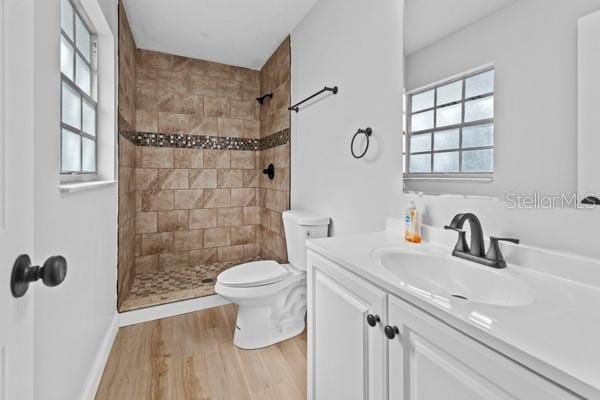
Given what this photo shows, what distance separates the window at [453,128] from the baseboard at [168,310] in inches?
66.4

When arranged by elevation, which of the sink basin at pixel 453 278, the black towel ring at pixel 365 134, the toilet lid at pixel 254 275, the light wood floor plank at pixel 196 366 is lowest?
the light wood floor plank at pixel 196 366

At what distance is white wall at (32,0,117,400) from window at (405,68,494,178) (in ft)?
4.63

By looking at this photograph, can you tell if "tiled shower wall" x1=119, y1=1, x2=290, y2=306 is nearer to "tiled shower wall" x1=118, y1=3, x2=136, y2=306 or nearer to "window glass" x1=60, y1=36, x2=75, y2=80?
"tiled shower wall" x1=118, y1=3, x2=136, y2=306

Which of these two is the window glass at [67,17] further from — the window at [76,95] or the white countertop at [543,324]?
the white countertop at [543,324]

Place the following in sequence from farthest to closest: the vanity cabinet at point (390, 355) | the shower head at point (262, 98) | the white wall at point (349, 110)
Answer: the shower head at point (262, 98) → the white wall at point (349, 110) → the vanity cabinet at point (390, 355)

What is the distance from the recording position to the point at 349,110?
69.1 inches

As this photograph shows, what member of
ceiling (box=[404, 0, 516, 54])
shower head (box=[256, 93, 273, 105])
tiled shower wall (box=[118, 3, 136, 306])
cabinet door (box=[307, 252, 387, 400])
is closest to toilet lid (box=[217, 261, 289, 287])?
cabinet door (box=[307, 252, 387, 400])

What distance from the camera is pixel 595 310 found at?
0.62 meters

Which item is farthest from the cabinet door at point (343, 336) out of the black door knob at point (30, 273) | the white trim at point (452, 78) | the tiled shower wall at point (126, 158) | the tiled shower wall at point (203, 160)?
the tiled shower wall at point (126, 158)

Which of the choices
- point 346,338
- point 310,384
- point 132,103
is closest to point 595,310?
point 346,338

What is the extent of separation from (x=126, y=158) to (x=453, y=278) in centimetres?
243

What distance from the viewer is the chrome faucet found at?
92cm

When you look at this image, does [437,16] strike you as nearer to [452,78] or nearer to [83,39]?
[452,78]

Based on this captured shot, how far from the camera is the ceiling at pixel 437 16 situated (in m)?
1.04
